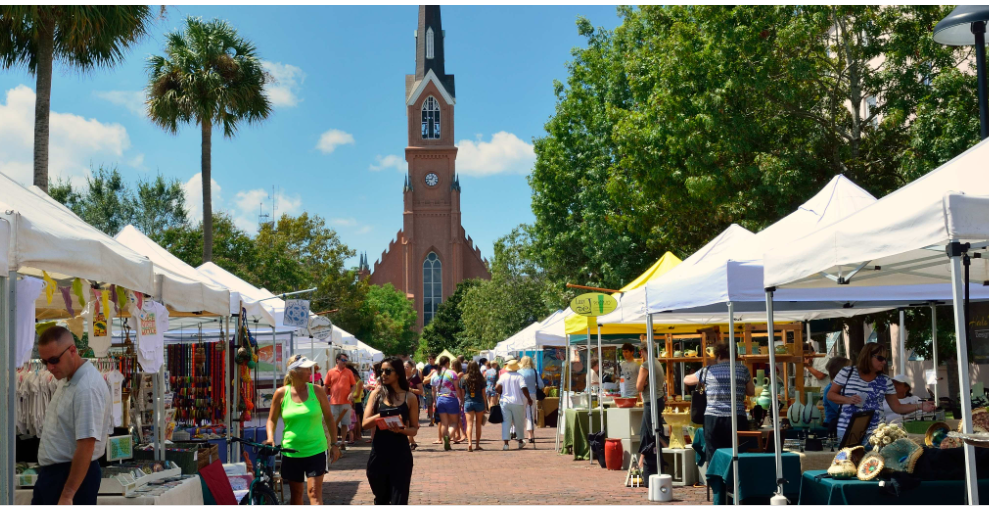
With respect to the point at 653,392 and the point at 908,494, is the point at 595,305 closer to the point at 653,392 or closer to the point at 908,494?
the point at 653,392

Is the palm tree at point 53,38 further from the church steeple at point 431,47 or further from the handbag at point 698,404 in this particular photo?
the church steeple at point 431,47

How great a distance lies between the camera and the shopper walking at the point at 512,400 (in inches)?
730

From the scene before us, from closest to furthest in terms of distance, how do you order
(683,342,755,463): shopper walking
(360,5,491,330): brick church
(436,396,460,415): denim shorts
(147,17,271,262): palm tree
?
(683,342,755,463): shopper walking → (436,396,460,415): denim shorts → (147,17,271,262): palm tree → (360,5,491,330): brick church

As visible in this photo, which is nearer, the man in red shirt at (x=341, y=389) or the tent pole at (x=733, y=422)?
the tent pole at (x=733, y=422)

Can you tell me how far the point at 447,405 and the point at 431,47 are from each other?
85651 millimetres

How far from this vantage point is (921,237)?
479 centimetres

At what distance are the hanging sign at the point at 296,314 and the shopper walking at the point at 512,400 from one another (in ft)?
16.6

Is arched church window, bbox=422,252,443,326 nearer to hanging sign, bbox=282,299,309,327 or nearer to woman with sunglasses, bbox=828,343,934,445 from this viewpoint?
hanging sign, bbox=282,299,309,327

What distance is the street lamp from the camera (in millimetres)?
8562

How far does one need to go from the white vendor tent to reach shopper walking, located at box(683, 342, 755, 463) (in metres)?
4.96

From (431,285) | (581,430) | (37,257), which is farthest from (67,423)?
(431,285)

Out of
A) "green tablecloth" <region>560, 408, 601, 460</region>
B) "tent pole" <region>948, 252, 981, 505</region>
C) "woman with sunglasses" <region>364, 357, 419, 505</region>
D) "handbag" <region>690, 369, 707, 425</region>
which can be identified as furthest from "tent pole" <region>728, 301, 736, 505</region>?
"green tablecloth" <region>560, 408, 601, 460</region>

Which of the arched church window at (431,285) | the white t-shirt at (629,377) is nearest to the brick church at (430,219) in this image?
the arched church window at (431,285)

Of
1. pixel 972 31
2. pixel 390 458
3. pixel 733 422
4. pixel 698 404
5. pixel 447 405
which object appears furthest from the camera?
pixel 447 405
